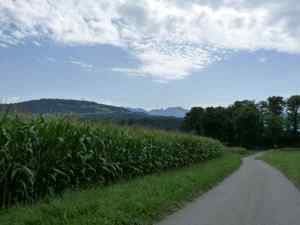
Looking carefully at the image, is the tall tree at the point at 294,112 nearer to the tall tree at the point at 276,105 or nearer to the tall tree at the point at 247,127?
the tall tree at the point at 276,105

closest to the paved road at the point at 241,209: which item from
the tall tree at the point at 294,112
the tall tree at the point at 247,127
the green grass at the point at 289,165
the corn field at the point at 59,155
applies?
the corn field at the point at 59,155

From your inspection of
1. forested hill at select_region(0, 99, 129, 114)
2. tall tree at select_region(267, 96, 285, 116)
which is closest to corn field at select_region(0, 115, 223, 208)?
forested hill at select_region(0, 99, 129, 114)

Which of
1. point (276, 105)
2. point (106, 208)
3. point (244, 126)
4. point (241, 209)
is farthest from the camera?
point (276, 105)

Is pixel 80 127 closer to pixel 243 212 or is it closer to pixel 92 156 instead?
pixel 92 156

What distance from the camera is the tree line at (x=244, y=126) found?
340 ft

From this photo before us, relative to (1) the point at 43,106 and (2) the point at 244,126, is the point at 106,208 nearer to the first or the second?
(1) the point at 43,106

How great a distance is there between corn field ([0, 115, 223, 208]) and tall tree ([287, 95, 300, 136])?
108856 millimetres

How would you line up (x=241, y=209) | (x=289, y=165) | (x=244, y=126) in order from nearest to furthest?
(x=241, y=209)
(x=289, y=165)
(x=244, y=126)

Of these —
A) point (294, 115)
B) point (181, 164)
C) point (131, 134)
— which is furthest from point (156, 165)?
point (294, 115)

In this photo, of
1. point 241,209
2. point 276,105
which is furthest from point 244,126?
point 241,209

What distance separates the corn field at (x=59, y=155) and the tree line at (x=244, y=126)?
89.1 meters

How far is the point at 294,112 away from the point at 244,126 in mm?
24724

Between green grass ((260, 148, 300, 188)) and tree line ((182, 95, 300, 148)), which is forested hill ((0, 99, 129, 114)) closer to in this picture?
green grass ((260, 148, 300, 188))

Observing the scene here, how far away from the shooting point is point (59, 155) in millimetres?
8234
